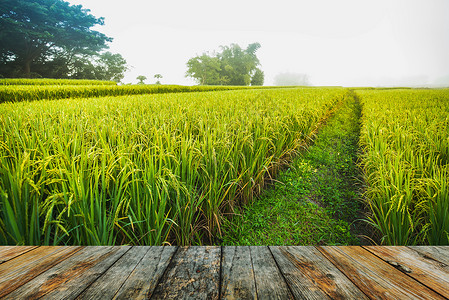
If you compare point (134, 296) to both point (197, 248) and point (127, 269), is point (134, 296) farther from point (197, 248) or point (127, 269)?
point (197, 248)

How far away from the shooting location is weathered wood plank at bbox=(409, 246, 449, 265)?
0.97 m

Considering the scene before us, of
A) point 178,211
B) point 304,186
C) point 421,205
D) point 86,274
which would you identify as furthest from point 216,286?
point 304,186

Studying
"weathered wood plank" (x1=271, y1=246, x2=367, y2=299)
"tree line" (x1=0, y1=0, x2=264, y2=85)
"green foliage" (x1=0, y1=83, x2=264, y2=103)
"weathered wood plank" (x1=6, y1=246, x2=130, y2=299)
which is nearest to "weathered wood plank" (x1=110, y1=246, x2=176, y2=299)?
"weathered wood plank" (x1=6, y1=246, x2=130, y2=299)

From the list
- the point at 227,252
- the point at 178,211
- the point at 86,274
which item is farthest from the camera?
the point at 178,211

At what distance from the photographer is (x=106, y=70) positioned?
36562 mm

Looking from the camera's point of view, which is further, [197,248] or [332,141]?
[332,141]

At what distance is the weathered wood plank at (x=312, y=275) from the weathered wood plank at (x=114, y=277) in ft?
1.86

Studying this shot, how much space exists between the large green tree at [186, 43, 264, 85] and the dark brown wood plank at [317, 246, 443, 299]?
47830mm

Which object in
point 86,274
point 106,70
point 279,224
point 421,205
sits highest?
point 106,70

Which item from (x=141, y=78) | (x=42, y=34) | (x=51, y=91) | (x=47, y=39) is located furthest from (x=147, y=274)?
(x=141, y=78)

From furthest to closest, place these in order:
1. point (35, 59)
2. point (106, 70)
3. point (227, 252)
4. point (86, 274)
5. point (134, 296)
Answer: point (106, 70) < point (35, 59) < point (227, 252) < point (86, 274) < point (134, 296)

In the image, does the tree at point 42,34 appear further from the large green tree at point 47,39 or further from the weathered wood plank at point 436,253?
the weathered wood plank at point 436,253

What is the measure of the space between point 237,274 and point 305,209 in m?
1.86

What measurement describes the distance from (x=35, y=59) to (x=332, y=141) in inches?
1503
